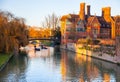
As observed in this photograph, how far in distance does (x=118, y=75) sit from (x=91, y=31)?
4845 cm

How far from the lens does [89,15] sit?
78.6 m

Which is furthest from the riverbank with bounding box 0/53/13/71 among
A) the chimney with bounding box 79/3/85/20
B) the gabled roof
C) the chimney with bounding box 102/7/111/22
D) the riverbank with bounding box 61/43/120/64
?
the chimney with bounding box 102/7/111/22

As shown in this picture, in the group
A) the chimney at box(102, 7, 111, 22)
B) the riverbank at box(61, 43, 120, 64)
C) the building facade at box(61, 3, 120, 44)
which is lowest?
the riverbank at box(61, 43, 120, 64)

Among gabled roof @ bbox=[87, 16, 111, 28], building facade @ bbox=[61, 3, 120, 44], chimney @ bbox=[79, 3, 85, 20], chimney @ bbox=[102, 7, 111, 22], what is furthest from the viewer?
chimney @ bbox=[102, 7, 111, 22]

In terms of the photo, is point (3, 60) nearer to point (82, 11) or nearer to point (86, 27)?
point (86, 27)

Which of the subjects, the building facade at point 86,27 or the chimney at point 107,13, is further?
the chimney at point 107,13

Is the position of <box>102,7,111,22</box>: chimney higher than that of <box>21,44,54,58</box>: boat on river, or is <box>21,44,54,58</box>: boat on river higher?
<box>102,7,111,22</box>: chimney

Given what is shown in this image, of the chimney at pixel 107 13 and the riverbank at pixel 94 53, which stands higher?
the chimney at pixel 107 13

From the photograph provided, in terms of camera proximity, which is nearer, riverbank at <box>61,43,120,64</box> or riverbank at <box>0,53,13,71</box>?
riverbank at <box>0,53,13,71</box>

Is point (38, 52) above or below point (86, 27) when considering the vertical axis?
below

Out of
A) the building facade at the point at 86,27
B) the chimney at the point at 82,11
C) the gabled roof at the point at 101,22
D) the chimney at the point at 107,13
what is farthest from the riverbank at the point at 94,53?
the chimney at the point at 107,13

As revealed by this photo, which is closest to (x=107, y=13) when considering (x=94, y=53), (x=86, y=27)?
(x=86, y=27)

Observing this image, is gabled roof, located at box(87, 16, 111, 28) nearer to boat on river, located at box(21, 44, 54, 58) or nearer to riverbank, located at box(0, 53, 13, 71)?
boat on river, located at box(21, 44, 54, 58)

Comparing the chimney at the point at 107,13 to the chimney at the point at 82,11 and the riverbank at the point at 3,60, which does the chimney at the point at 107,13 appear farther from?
the riverbank at the point at 3,60
